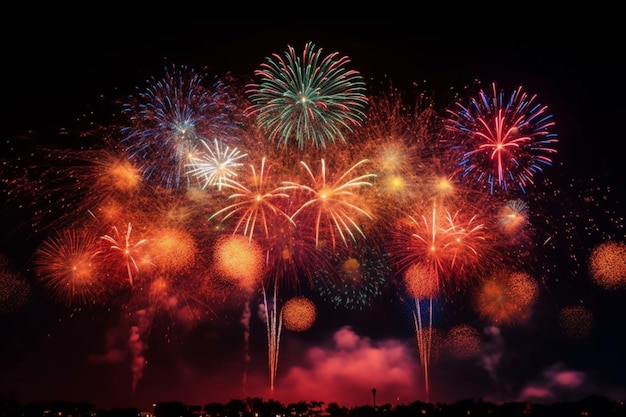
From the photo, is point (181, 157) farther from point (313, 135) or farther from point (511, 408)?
point (511, 408)

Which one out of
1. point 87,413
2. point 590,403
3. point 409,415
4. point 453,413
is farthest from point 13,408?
point 590,403

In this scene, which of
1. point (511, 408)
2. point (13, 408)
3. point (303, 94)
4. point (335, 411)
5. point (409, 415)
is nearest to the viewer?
point (303, 94)

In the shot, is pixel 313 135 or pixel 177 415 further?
pixel 177 415

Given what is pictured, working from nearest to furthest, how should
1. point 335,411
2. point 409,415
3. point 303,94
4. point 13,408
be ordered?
1. point 303,94
2. point 13,408
3. point 409,415
4. point 335,411

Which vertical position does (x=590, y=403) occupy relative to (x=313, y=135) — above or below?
below

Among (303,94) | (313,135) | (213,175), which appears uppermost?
(303,94)

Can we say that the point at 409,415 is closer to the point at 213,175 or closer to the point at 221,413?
the point at 221,413

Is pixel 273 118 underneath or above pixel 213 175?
above

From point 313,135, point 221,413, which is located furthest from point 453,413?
point 313,135

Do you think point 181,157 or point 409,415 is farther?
point 409,415
